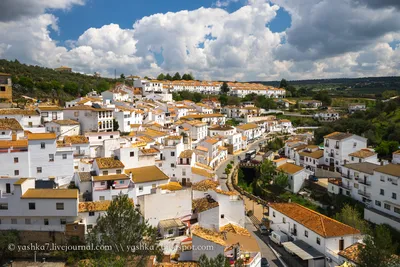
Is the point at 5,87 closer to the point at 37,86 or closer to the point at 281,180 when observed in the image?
the point at 37,86

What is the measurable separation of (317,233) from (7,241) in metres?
19.8

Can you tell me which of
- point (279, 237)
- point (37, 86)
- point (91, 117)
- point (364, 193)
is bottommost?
point (279, 237)

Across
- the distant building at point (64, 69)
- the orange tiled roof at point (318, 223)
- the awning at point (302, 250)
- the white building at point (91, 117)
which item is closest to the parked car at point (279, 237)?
the awning at point (302, 250)

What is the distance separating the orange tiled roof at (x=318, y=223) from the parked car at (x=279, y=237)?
1.50 m

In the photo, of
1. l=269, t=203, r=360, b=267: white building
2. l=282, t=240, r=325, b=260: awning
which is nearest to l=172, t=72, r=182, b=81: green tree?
l=269, t=203, r=360, b=267: white building

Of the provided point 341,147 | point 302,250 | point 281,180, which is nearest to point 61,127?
point 281,180

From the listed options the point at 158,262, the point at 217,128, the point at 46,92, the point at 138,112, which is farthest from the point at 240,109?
the point at 158,262

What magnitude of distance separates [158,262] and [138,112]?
28.0 meters

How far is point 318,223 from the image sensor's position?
2308 centimetres

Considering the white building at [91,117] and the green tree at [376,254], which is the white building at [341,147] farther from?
the white building at [91,117]

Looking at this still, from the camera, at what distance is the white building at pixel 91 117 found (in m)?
35.8

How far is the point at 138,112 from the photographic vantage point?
44.4m

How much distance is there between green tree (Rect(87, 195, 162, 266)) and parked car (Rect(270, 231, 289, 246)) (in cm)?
1029

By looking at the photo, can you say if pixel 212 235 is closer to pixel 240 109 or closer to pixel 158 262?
pixel 158 262
